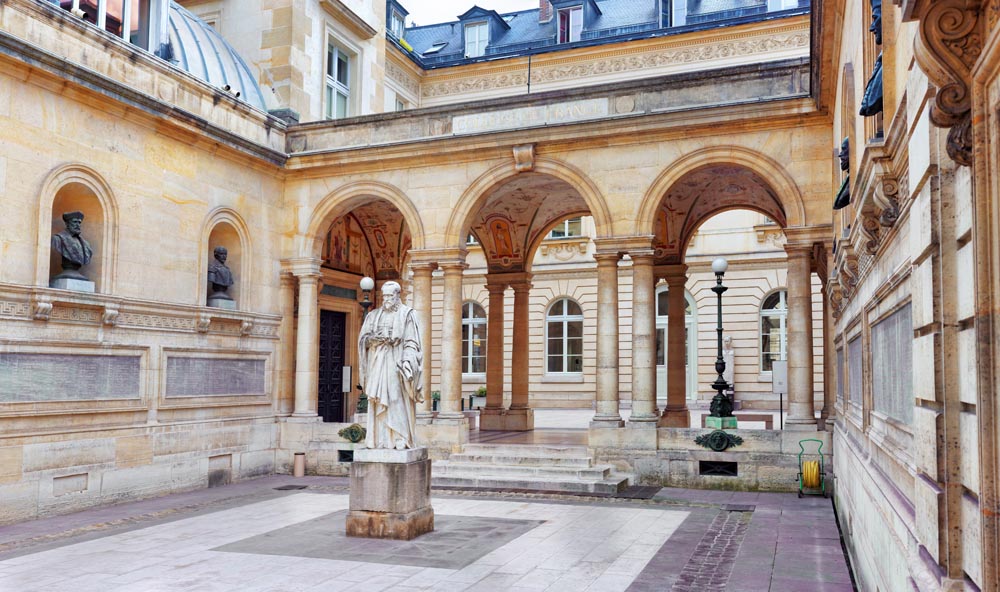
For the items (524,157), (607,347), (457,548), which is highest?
(524,157)

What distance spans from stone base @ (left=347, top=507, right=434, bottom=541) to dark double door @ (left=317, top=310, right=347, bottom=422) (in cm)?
935

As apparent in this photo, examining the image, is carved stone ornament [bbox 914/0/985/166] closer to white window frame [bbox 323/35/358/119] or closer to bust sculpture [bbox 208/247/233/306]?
bust sculpture [bbox 208/247/233/306]

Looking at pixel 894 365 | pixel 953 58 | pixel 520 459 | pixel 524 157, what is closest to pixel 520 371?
pixel 520 459

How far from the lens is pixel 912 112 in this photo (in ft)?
12.1

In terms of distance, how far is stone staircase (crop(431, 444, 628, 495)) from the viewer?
45.5ft

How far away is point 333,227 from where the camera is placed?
19594 mm

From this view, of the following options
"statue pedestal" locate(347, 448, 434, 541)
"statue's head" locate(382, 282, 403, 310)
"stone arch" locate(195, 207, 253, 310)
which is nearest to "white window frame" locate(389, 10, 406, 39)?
"stone arch" locate(195, 207, 253, 310)

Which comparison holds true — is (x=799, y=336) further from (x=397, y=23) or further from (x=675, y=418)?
(x=397, y=23)

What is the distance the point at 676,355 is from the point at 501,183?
5.88 m

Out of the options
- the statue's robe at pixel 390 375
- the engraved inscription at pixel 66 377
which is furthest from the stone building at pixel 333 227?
the statue's robe at pixel 390 375

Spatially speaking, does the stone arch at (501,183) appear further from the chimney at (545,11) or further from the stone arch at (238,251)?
the chimney at (545,11)

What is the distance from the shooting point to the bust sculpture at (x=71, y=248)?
12.2 meters

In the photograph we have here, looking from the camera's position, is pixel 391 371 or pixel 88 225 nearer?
pixel 391 371

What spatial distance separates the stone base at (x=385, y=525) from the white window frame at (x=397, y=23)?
25339 mm
